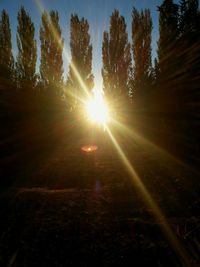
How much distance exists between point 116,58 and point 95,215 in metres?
22.5

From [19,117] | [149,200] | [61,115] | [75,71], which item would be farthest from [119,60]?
[149,200]

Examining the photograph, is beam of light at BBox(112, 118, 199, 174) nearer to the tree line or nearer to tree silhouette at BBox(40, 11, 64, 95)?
the tree line

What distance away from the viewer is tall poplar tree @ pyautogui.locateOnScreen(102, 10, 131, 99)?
23.7m

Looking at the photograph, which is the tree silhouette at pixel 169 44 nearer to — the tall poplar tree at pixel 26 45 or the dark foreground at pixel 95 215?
the dark foreground at pixel 95 215

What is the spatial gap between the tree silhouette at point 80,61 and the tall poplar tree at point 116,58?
1.89 metres

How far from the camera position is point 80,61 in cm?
2294

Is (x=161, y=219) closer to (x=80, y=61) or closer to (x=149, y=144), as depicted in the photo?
(x=149, y=144)

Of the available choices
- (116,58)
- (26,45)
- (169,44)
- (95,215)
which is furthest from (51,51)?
(95,215)

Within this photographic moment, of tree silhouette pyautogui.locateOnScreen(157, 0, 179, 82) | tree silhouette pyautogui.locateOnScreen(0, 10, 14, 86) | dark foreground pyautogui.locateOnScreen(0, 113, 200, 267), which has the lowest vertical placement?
dark foreground pyautogui.locateOnScreen(0, 113, 200, 267)

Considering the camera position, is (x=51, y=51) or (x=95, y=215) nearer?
(x=95, y=215)

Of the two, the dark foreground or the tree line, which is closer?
the dark foreground

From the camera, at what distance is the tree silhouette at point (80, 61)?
22.8m

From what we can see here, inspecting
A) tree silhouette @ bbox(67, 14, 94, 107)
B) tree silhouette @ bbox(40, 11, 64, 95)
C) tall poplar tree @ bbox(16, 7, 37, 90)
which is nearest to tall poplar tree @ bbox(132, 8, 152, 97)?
tree silhouette @ bbox(67, 14, 94, 107)

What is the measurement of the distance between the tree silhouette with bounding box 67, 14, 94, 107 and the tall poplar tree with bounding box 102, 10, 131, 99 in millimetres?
1886
